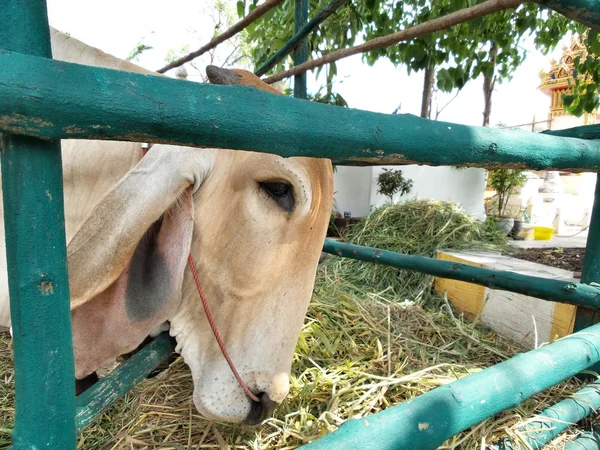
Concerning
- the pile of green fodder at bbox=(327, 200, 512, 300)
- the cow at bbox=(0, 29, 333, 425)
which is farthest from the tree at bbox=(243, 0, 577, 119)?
the cow at bbox=(0, 29, 333, 425)

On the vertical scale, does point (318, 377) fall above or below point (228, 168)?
below

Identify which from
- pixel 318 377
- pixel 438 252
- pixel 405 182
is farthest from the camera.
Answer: pixel 405 182

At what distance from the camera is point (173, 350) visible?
1301 mm

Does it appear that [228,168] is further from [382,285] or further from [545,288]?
[382,285]

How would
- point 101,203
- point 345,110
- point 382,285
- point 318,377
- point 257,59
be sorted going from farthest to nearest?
point 257,59, point 382,285, point 318,377, point 101,203, point 345,110

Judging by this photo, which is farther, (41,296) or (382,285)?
(382,285)

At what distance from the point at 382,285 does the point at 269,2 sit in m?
2.34

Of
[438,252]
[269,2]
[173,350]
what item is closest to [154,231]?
[173,350]

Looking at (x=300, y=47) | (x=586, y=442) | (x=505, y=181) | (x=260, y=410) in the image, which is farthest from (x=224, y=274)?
(x=505, y=181)

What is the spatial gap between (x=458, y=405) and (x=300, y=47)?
266 centimetres

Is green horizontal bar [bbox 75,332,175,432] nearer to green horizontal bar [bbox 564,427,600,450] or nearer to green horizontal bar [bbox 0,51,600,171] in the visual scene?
green horizontal bar [bbox 0,51,600,171]

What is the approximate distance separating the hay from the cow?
0.84ft

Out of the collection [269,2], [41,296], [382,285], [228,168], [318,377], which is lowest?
[382,285]

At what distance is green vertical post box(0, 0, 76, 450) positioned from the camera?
0.49m
